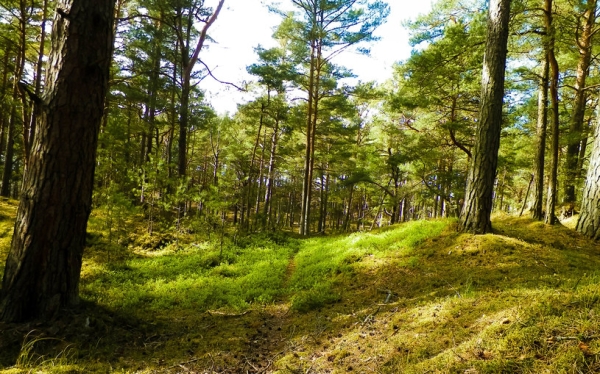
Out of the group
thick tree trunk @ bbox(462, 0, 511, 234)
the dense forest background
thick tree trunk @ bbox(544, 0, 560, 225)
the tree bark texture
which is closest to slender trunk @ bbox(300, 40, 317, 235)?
the dense forest background

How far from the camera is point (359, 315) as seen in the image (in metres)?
4.00

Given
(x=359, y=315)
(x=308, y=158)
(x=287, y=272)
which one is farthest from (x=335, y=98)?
(x=359, y=315)

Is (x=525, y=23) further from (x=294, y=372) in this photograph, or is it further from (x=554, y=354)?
(x=294, y=372)

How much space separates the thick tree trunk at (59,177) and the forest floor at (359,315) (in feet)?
1.09

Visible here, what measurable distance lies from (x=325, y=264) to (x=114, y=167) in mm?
8164

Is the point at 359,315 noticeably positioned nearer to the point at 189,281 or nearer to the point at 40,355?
the point at 40,355

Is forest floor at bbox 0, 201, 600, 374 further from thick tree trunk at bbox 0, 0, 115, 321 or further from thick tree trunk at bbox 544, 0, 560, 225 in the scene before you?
thick tree trunk at bbox 544, 0, 560, 225

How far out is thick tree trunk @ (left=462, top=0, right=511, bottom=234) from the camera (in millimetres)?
5715

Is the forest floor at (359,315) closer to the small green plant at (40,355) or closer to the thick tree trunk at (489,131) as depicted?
the small green plant at (40,355)

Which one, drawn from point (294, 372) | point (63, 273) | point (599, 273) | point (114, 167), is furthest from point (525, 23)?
point (114, 167)

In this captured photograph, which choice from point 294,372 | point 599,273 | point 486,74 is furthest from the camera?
point 486,74

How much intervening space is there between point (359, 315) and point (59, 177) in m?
3.90

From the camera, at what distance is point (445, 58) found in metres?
8.68

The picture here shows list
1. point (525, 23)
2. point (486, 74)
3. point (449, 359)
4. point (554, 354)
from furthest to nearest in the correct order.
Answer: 1. point (525, 23)
2. point (486, 74)
3. point (449, 359)
4. point (554, 354)
